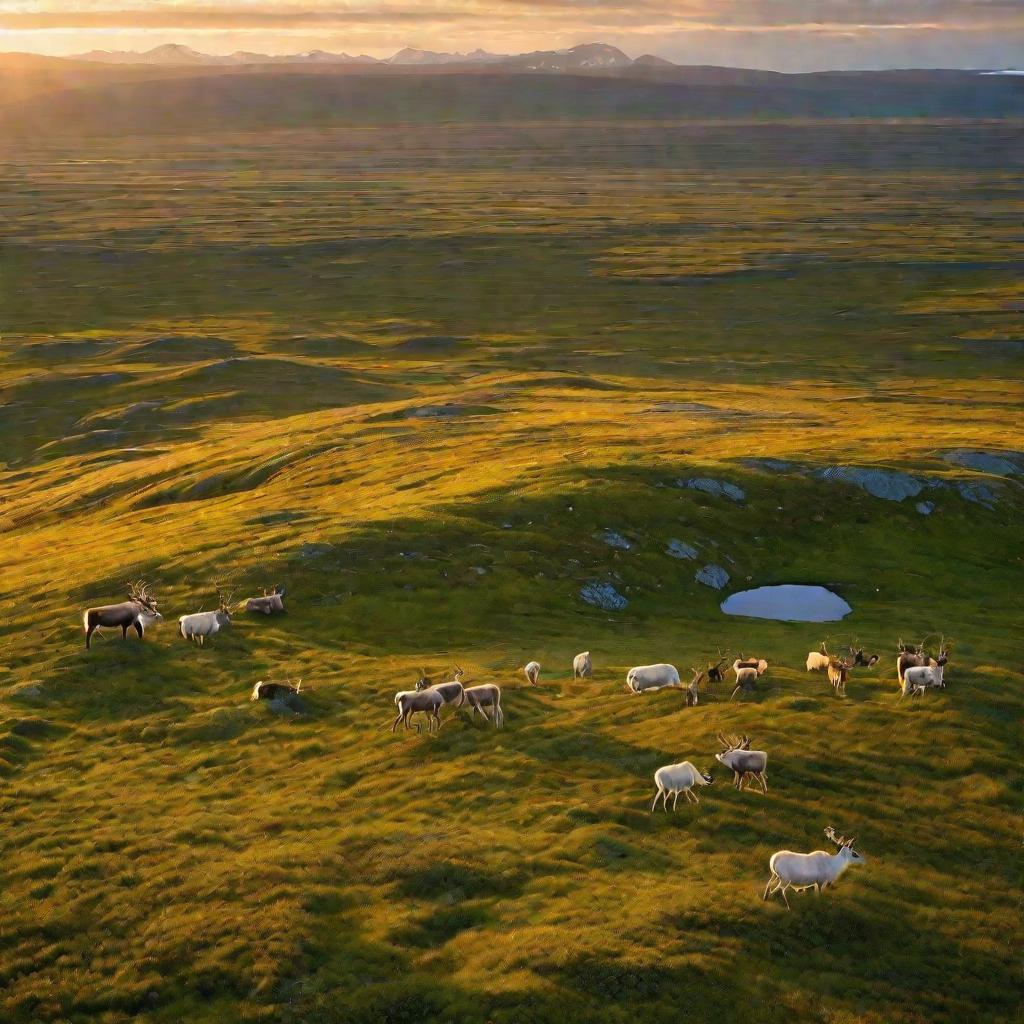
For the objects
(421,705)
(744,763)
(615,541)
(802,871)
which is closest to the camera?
(802,871)

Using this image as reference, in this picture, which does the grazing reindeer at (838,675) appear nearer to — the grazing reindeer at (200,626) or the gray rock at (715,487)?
the grazing reindeer at (200,626)

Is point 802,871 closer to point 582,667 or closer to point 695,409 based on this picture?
point 582,667

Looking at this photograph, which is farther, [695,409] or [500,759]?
[695,409]

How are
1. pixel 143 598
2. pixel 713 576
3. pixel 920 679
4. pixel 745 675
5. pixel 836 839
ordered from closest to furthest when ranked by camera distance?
pixel 836 839 → pixel 920 679 → pixel 745 675 → pixel 143 598 → pixel 713 576

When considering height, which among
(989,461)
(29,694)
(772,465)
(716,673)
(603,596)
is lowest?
(603,596)

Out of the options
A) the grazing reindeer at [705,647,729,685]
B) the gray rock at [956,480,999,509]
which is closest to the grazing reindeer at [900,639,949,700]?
the grazing reindeer at [705,647,729,685]

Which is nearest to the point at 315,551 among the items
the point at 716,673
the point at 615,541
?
the point at 615,541

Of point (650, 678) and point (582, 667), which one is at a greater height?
point (650, 678)
